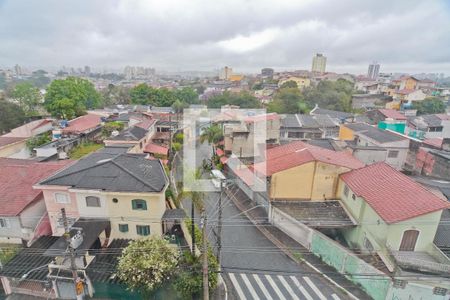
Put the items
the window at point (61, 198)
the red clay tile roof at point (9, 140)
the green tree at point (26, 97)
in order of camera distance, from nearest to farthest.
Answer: the window at point (61, 198), the red clay tile roof at point (9, 140), the green tree at point (26, 97)

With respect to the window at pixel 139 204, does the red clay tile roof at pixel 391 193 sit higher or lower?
higher

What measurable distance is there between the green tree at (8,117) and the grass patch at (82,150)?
1544 centimetres

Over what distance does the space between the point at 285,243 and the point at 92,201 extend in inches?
502

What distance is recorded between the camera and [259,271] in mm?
14500

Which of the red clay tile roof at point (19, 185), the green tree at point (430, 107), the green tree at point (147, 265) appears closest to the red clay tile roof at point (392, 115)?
the green tree at point (430, 107)

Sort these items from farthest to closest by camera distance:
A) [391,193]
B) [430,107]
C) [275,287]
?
[430,107], [391,193], [275,287]

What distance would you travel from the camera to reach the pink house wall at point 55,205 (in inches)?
578

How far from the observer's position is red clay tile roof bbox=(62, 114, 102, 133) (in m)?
32.5

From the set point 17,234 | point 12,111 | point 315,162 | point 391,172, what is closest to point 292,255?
point 315,162

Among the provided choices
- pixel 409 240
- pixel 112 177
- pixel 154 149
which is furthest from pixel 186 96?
pixel 409 240

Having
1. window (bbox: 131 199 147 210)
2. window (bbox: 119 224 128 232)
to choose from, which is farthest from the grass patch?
window (bbox: 131 199 147 210)

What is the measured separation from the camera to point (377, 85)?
77188 mm

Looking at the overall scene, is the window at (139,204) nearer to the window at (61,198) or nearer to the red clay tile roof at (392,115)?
the window at (61,198)

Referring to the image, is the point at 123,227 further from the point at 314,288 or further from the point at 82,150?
the point at 82,150
